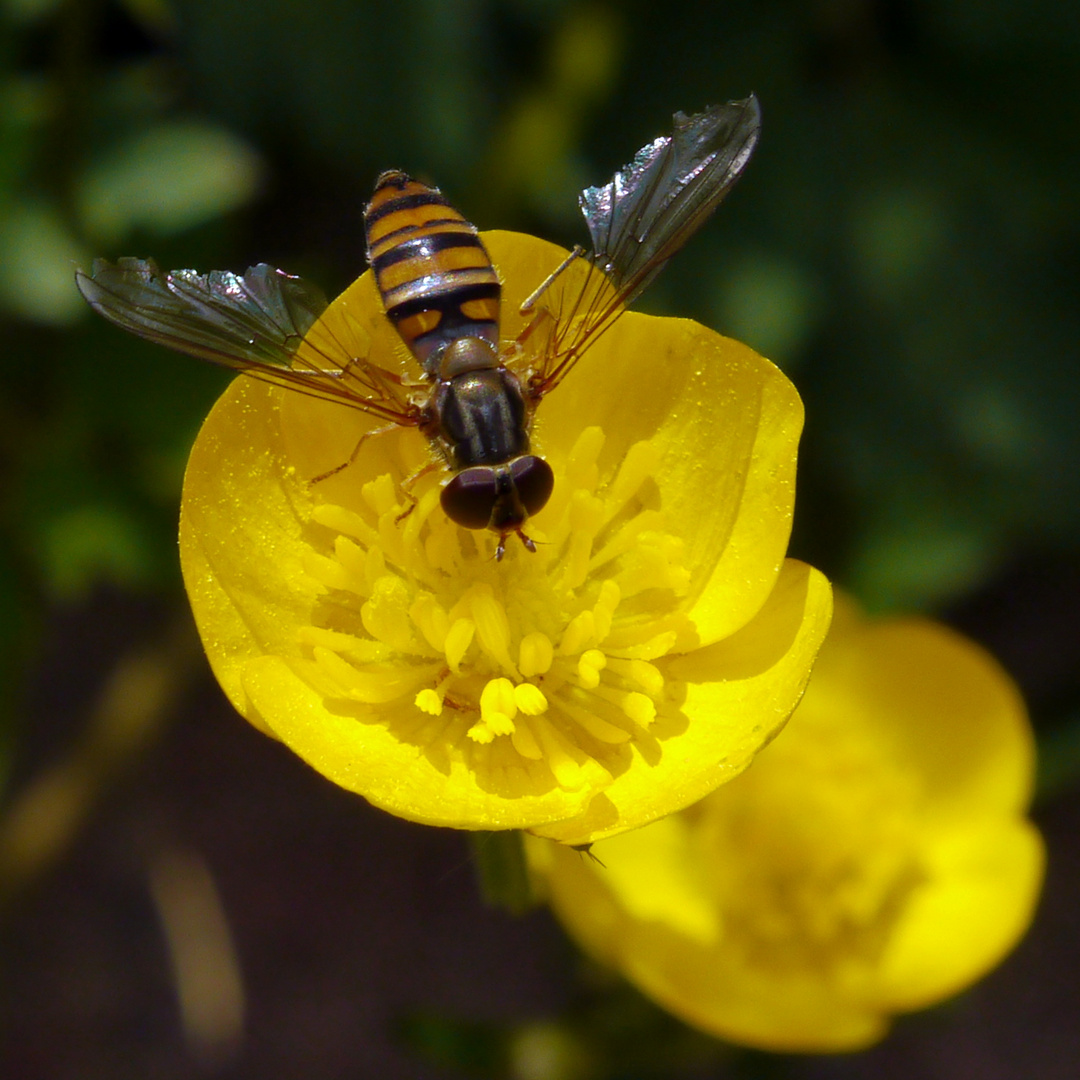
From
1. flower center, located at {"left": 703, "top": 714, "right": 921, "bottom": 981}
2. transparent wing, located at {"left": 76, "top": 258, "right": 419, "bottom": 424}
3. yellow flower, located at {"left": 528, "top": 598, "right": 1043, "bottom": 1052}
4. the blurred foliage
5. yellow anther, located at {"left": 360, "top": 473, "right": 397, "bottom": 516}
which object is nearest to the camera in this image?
transparent wing, located at {"left": 76, "top": 258, "right": 419, "bottom": 424}

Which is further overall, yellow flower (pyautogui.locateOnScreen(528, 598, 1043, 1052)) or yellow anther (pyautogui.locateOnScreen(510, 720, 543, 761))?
yellow flower (pyautogui.locateOnScreen(528, 598, 1043, 1052))

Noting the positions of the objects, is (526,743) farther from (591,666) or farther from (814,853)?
(814,853)

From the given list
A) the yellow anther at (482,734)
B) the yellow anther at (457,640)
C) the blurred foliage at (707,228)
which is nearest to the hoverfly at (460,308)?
the yellow anther at (457,640)

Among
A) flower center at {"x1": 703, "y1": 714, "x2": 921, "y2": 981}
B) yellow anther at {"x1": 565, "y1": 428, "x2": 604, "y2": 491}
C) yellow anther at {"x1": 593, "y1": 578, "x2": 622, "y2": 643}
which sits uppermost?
yellow anther at {"x1": 565, "y1": 428, "x2": 604, "y2": 491}

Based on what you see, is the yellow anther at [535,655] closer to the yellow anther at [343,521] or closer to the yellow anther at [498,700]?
the yellow anther at [498,700]

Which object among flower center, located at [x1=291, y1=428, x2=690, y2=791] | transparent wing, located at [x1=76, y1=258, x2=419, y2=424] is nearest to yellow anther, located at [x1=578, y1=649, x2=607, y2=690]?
flower center, located at [x1=291, y1=428, x2=690, y2=791]

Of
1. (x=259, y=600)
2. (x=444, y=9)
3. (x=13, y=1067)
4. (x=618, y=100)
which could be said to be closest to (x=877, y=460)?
(x=618, y=100)

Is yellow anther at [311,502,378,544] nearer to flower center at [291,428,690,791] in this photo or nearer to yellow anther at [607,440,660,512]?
flower center at [291,428,690,791]

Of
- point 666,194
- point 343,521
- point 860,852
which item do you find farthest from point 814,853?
point 666,194
